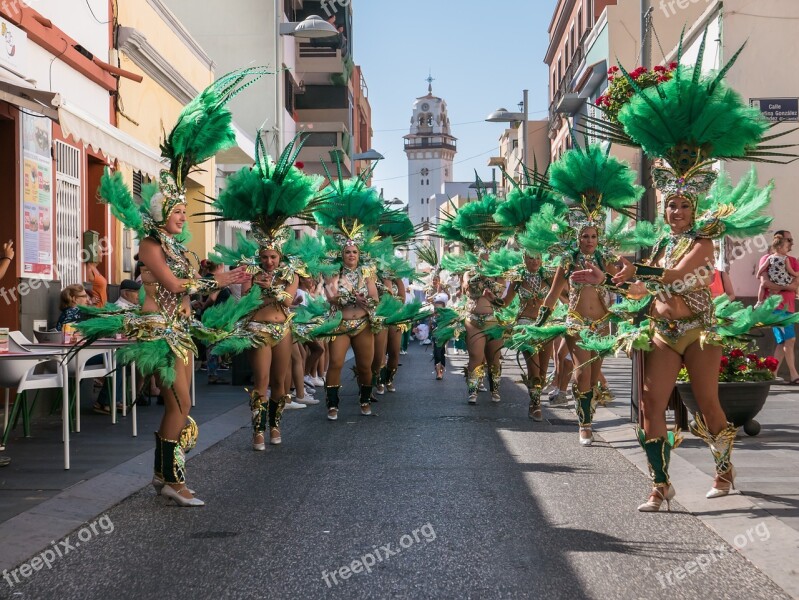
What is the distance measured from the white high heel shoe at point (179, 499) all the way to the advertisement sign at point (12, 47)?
675 centimetres

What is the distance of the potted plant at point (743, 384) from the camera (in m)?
9.81

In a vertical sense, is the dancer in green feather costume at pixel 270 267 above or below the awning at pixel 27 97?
below

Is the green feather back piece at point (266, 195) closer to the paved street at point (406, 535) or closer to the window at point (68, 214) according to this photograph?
the paved street at point (406, 535)

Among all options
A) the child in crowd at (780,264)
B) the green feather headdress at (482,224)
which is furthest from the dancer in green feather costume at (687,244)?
the child in crowd at (780,264)

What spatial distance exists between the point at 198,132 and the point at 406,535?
337cm

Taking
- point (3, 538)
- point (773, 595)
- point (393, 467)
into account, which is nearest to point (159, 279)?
point (3, 538)

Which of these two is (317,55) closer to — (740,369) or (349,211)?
(349,211)

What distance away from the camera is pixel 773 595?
5.02 metres

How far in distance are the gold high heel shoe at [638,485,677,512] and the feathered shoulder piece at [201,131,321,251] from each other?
439cm

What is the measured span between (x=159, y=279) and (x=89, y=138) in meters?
4.46

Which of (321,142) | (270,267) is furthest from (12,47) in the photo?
(321,142)

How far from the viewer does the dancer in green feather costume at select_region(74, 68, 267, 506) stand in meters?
7.28

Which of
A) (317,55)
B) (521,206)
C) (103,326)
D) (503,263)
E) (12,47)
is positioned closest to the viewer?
(103,326)

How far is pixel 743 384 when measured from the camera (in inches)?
385
